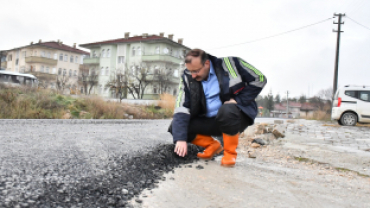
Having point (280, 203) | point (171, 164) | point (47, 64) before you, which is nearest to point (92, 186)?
point (171, 164)

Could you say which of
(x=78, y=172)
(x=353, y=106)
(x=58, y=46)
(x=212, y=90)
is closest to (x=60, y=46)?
(x=58, y=46)

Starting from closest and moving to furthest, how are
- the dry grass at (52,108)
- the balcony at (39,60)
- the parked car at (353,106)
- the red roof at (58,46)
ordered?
the dry grass at (52,108) < the parked car at (353,106) < the balcony at (39,60) < the red roof at (58,46)

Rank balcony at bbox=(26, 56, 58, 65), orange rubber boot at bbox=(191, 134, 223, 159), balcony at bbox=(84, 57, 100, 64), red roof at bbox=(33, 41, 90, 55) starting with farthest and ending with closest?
red roof at bbox=(33, 41, 90, 55), balcony at bbox=(26, 56, 58, 65), balcony at bbox=(84, 57, 100, 64), orange rubber boot at bbox=(191, 134, 223, 159)

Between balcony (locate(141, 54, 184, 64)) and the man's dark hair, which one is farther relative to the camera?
balcony (locate(141, 54, 184, 64))

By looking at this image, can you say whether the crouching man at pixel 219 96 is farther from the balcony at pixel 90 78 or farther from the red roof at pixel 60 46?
the red roof at pixel 60 46

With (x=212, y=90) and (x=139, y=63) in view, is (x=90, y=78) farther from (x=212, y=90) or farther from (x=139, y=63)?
(x=212, y=90)

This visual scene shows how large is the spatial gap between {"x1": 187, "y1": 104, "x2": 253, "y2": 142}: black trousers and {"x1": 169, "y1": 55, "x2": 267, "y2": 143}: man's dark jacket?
8 centimetres

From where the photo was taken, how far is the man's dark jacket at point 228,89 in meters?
2.65

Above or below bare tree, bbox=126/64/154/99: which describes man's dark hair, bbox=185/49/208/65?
below

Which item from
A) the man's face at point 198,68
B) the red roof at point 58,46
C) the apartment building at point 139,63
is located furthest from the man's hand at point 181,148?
the red roof at point 58,46

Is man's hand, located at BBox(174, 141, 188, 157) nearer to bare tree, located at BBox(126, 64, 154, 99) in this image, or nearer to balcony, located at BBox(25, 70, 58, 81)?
bare tree, located at BBox(126, 64, 154, 99)

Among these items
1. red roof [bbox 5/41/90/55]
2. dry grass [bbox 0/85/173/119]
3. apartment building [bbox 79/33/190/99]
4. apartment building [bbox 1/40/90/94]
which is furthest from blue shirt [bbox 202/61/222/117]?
red roof [bbox 5/41/90/55]

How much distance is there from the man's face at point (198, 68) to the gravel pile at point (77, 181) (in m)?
0.82

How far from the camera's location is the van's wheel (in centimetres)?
1157
